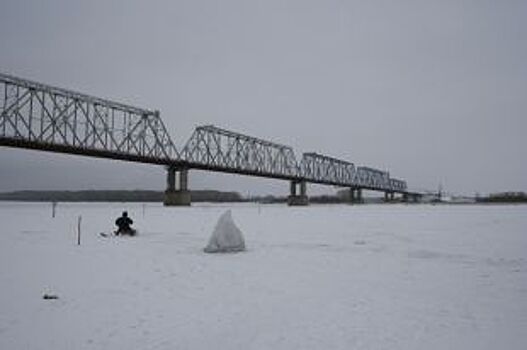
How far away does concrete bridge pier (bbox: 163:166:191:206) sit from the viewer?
75062 mm

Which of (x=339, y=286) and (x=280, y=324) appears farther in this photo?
(x=339, y=286)

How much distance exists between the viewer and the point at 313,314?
8.27m

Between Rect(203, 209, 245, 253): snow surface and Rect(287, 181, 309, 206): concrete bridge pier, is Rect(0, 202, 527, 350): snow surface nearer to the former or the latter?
Rect(203, 209, 245, 253): snow surface

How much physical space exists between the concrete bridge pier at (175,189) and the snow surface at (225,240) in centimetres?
5855

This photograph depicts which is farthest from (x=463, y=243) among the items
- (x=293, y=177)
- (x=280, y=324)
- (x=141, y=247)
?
(x=293, y=177)

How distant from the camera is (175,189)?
78000mm

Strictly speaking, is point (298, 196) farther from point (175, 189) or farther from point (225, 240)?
point (225, 240)

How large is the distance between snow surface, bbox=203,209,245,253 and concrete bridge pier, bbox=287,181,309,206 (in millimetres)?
93819

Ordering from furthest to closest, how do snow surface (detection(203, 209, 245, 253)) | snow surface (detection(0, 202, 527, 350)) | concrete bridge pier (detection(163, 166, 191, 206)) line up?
1. concrete bridge pier (detection(163, 166, 191, 206))
2. snow surface (detection(203, 209, 245, 253))
3. snow surface (detection(0, 202, 527, 350))

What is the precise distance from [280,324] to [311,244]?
444 inches

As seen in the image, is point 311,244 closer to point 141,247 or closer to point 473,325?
point 141,247

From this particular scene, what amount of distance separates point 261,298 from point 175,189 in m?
69.9

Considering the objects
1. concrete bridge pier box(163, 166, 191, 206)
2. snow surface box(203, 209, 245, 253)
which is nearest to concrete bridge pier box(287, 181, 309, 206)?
concrete bridge pier box(163, 166, 191, 206)

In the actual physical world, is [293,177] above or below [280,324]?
above
